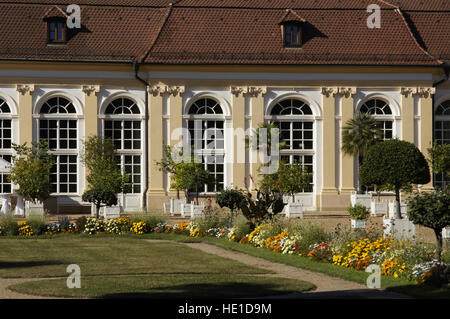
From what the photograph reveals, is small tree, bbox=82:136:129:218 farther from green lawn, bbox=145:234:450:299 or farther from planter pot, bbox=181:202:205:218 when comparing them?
green lawn, bbox=145:234:450:299

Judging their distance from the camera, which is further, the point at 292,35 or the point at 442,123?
the point at 442,123

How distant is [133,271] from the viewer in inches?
688

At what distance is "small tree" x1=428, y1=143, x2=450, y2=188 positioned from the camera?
40000 millimetres

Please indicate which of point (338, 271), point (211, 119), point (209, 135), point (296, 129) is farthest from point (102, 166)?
point (338, 271)

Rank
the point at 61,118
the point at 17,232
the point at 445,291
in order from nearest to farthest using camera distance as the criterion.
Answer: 1. the point at 445,291
2. the point at 17,232
3. the point at 61,118

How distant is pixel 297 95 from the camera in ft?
138

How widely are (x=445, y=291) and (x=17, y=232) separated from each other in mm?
16175

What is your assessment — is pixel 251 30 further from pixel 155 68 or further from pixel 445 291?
pixel 445 291

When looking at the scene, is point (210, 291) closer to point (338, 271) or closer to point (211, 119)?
point (338, 271)

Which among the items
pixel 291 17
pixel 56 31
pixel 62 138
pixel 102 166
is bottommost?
pixel 102 166

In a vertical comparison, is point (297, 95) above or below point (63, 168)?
above

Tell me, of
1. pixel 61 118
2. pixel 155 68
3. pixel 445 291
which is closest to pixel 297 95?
pixel 155 68

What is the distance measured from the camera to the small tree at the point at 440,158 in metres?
40.0

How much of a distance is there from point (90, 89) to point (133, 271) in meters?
24.4
